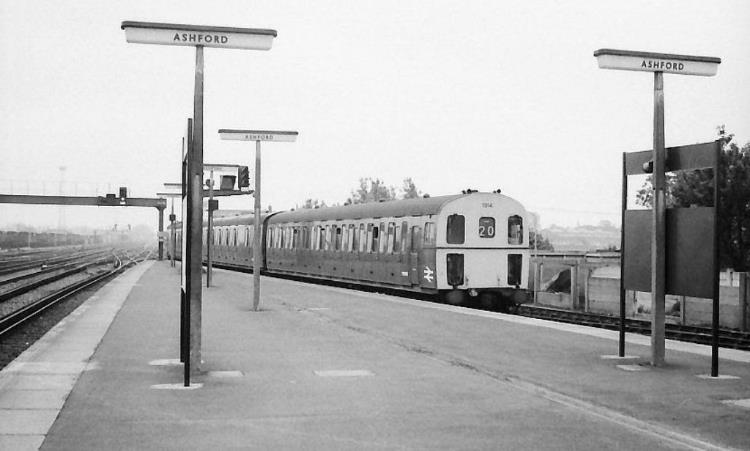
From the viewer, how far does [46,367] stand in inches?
445

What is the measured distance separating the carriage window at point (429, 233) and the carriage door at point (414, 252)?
0.36 meters

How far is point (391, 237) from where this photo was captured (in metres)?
28.1

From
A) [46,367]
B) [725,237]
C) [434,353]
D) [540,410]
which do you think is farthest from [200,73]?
[725,237]

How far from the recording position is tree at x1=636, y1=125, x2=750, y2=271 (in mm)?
44469

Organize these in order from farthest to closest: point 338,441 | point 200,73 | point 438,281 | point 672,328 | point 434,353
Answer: point 438,281 < point 672,328 < point 434,353 < point 200,73 < point 338,441

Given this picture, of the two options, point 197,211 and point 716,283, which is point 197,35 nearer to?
point 197,211

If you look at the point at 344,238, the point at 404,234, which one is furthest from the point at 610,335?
the point at 344,238

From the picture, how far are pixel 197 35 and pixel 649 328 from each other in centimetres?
1335

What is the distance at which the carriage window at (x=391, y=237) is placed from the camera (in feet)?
91.2

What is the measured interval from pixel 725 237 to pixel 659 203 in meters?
36.1

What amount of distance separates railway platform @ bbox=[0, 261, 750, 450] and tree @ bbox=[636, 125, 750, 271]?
31176 mm

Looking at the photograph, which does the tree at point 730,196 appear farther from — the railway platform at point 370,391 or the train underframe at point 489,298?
the railway platform at point 370,391

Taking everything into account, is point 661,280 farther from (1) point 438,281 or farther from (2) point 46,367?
(1) point 438,281

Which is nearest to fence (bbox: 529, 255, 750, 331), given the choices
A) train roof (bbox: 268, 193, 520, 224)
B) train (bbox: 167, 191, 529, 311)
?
train (bbox: 167, 191, 529, 311)
